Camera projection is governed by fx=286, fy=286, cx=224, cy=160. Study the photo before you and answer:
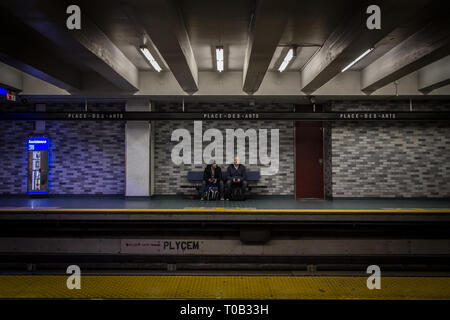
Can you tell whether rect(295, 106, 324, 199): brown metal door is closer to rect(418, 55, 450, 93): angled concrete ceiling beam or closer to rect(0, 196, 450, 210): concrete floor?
rect(0, 196, 450, 210): concrete floor

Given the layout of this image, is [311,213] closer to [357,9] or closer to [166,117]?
[357,9]

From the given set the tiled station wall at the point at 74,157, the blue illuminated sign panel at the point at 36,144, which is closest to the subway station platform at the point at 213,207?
the tiled station wall at the point at 74,157

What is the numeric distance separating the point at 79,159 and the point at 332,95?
28.5ft

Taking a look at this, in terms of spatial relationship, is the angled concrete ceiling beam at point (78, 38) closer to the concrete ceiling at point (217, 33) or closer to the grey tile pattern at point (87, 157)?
the concrete ceiling at point (217, 33)

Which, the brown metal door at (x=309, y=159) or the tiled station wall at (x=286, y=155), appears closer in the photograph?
the tiled station wall at (x=286, y=155)

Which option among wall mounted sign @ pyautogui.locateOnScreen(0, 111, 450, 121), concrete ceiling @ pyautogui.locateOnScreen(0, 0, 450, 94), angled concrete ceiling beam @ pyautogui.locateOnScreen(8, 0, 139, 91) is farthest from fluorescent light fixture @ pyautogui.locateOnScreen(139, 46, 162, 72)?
wall mounted sign @ pyautogui.locateOnScreen(0, 111, 450, 121)

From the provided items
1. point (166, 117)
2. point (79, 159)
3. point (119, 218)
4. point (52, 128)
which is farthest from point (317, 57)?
point (52, 128)

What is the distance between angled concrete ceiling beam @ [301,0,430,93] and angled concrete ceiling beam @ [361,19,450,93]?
1.05m

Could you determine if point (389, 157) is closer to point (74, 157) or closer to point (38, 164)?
point (74, 157)

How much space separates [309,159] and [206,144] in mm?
3675

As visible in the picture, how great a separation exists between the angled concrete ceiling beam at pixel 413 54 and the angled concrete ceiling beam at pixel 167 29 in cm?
450

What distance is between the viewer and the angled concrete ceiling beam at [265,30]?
12.5 ft

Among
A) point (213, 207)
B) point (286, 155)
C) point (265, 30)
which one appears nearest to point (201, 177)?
point (286, 155)

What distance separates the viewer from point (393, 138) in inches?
375
